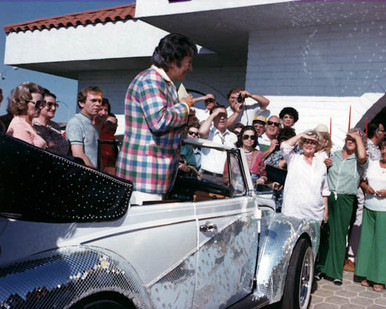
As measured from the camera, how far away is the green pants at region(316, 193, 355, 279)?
4.83m

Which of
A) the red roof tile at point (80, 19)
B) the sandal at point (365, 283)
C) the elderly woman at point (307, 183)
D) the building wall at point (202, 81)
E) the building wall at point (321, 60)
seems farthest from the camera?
the red roof tile at point (80, 19)

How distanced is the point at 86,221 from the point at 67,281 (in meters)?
0.27

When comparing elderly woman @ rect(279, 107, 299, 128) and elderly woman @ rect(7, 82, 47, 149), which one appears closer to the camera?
elderly woman @ rect(7, 82, 47, 149)

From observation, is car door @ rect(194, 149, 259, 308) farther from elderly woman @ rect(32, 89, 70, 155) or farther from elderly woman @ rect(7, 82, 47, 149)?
elderly woman @ rect(32, 89, 70, 155)

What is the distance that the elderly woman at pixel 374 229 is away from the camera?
4641 millimetres

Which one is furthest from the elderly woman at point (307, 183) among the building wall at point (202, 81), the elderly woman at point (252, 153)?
the building wall at point (202, 81)

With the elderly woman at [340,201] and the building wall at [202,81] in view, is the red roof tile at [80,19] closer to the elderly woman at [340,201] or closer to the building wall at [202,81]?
the building wall at [202,81]

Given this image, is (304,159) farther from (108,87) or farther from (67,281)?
(108,87)

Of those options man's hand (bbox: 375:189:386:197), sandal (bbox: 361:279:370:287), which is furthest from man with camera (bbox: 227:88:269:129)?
sandal (bbox: 361:279:370:287)

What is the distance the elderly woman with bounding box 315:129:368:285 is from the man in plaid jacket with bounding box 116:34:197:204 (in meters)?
3.02

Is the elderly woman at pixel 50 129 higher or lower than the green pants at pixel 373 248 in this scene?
higher

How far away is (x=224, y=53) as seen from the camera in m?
8.51

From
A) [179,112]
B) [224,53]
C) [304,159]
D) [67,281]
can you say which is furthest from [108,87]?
[67,281]

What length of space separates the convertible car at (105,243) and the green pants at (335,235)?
216 centimetres
